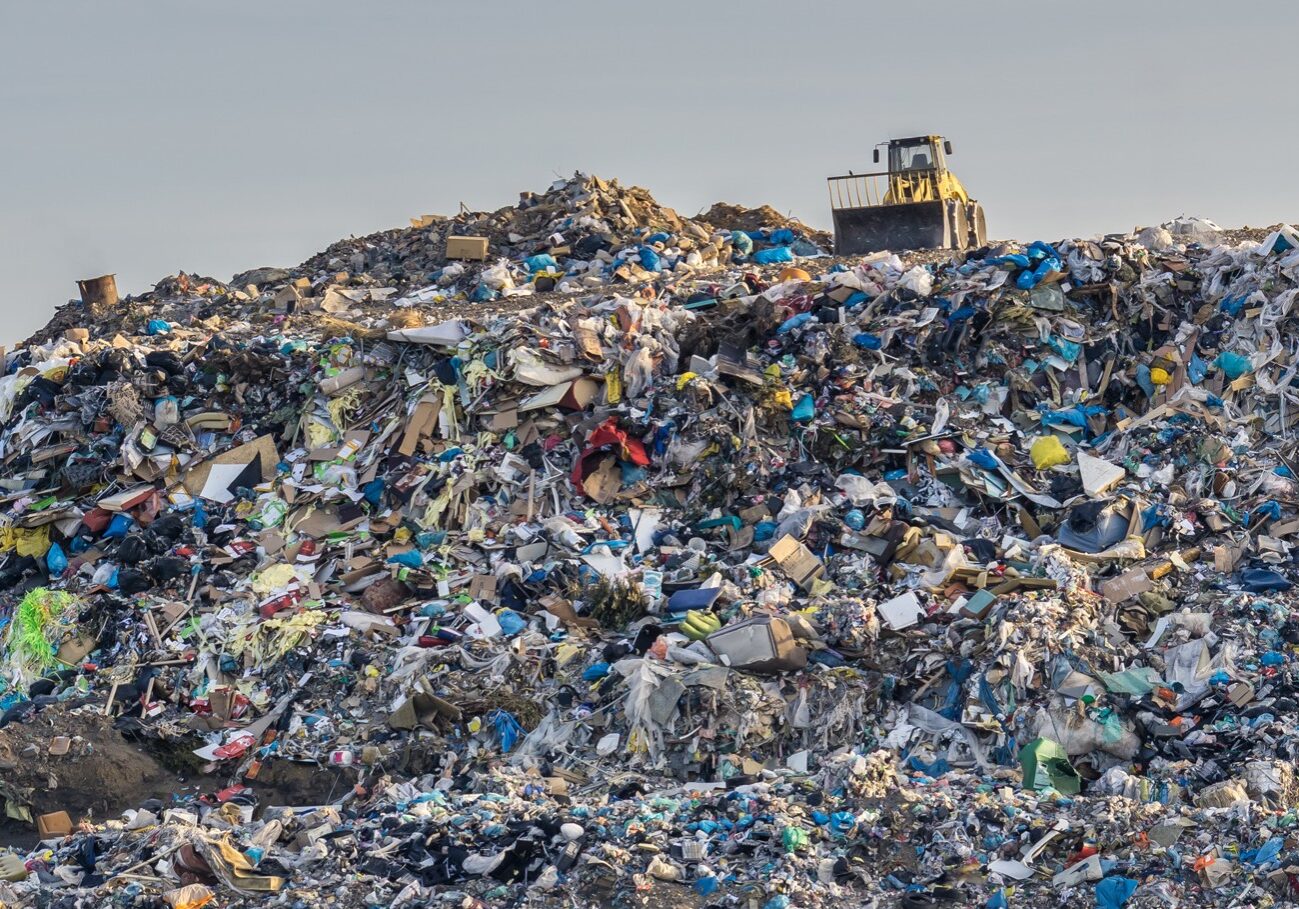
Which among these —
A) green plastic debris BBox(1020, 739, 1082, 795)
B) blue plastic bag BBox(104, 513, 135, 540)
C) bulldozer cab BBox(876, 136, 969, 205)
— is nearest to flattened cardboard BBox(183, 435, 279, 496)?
blue plastic bag BBox(104, 513, 135, 540)

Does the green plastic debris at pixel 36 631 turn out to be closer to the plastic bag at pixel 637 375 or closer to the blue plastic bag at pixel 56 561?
the blue plastic bag at pixel 56 561

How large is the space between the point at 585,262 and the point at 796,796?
8815 millimetres

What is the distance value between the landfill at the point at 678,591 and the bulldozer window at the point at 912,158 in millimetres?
2115

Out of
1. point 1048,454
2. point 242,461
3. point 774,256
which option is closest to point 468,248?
point 774,256

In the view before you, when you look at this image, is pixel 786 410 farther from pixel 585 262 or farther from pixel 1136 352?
pixel 585 262

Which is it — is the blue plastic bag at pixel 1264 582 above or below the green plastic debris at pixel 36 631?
below

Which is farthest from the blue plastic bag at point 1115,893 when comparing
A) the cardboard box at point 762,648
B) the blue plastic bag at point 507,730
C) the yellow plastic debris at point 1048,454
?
the yellow plastic debris at point 1048,454

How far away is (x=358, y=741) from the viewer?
11.3m

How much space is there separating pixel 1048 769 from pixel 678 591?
3123 mm

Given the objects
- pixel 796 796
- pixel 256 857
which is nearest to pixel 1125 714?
pixel 796 796

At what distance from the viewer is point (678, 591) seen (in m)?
12.1

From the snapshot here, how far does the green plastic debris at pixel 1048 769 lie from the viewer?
970 centimetres

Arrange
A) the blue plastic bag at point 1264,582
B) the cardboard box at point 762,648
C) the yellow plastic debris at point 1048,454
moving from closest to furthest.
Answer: the cardboard box at point 762,648 → the blue plastic bag at point 1264,582 → the yellow plastic debris at point 1048,454

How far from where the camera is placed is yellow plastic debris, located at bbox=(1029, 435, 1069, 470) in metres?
13.1
